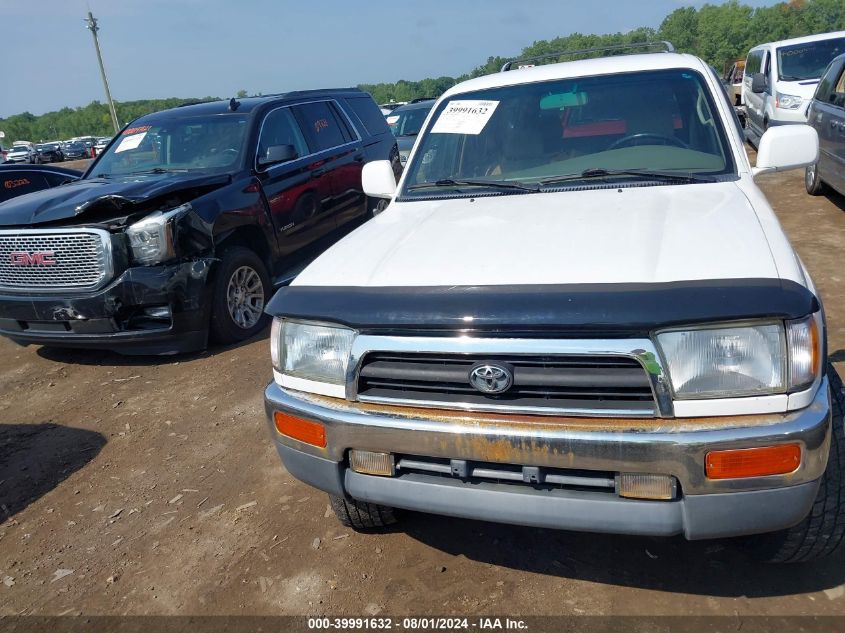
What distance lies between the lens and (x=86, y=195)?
4781mm

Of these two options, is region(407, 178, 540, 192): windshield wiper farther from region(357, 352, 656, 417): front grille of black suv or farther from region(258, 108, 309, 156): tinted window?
region(258, 108, 309, 156): tinted window

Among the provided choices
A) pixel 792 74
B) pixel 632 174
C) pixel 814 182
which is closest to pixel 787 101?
pixel 792 74

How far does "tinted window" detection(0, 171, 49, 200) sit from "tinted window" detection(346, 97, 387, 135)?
420cm

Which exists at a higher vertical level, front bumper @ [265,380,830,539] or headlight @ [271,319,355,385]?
headlight @ [271,319,355,385]

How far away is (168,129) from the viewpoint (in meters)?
6.02

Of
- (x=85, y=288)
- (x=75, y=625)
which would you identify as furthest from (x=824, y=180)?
(x=75, y=625)

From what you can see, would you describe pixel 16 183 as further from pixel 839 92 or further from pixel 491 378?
pixel 839 92

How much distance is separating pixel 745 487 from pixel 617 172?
5.42 feet

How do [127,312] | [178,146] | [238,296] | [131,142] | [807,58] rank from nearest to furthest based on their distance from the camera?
1. [127,312]
2. [238,296]
3. [178,146]
4. [131,142]
5. [807,58]

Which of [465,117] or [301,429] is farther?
[465,117]

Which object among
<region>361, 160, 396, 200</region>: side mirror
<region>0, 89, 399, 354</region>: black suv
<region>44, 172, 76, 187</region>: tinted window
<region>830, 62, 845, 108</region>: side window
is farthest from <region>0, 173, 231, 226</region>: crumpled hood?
<region>830, 62, 845, 108</region>: side window

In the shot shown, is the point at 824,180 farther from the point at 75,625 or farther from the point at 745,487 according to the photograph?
the point at 75,625

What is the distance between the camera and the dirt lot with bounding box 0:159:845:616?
7.80 ft

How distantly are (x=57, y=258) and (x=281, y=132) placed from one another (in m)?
2.29
